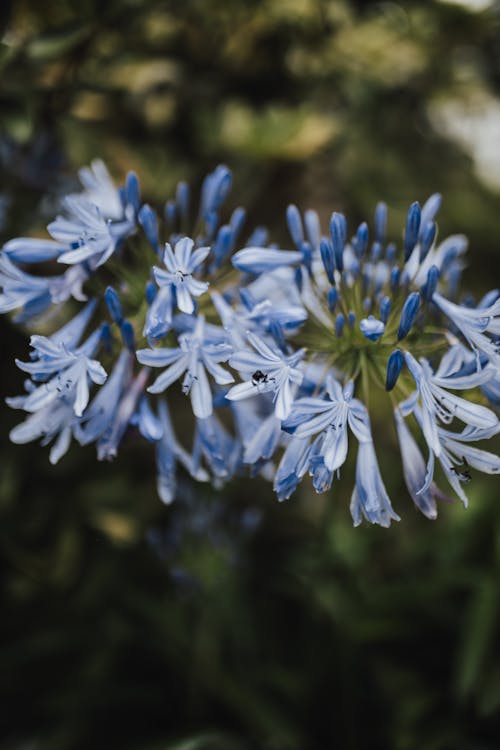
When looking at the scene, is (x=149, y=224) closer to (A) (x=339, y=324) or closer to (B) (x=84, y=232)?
(B) (x=84, y=232)

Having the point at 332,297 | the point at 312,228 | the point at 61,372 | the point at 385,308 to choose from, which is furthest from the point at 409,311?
the point at 61,372

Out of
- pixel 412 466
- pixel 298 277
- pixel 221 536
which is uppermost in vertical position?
pixel 298 277

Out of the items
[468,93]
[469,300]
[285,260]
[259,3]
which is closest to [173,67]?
[259,3]

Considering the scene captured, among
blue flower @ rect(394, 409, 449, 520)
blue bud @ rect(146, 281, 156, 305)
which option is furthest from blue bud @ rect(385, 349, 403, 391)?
blue bud @ rect(146, 281, 156, 305)

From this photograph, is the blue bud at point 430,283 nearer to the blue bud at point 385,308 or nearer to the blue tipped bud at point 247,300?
the blue bud at point 385,308

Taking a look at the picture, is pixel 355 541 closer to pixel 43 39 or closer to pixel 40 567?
pixel 40 567

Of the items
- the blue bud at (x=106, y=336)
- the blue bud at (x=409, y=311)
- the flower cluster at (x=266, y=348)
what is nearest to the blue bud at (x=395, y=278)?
the flower cluster at (x=266, y=348)
